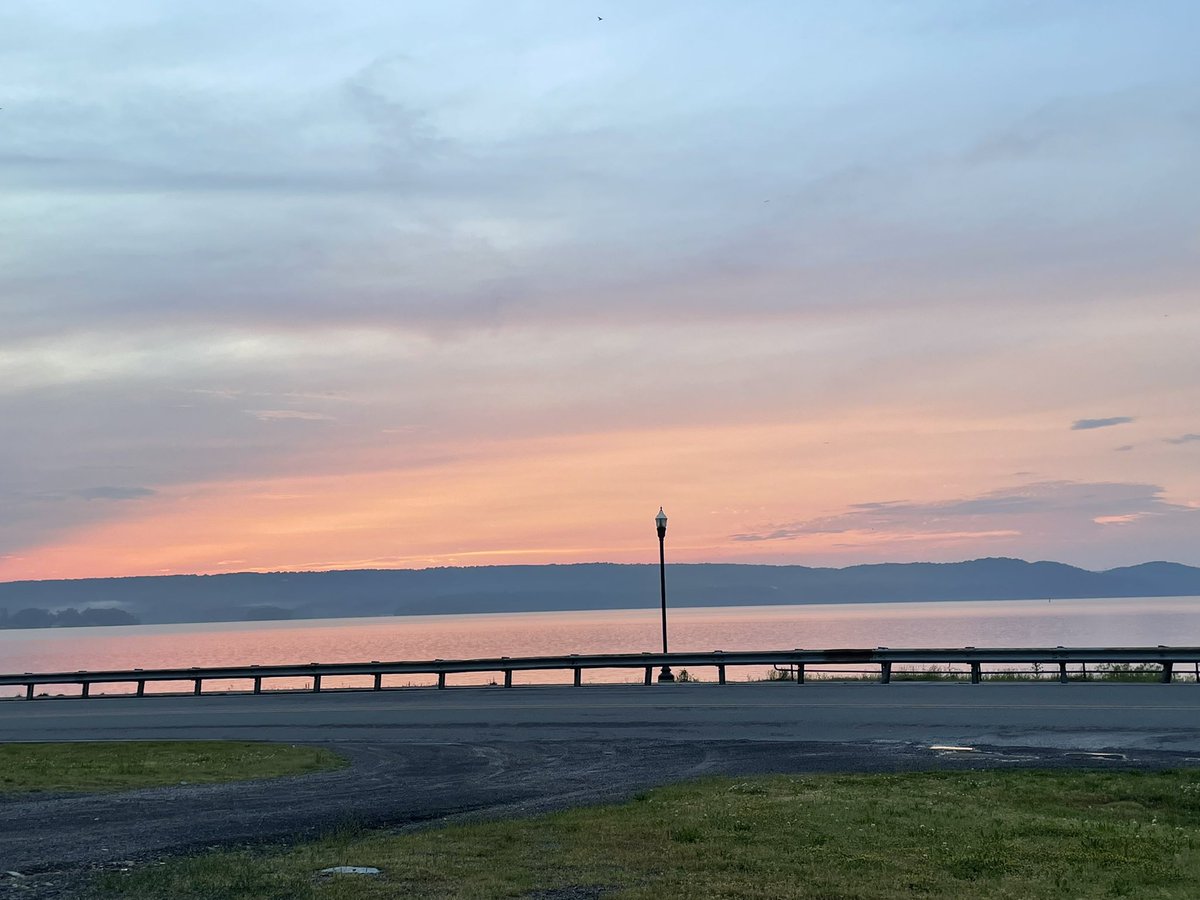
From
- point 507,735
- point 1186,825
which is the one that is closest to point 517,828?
point 1186,825

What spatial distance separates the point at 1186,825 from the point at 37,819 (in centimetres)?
1335

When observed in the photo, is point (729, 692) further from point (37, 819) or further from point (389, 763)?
point (37, 819)

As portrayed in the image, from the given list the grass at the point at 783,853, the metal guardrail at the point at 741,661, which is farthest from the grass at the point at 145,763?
the metal guardrail at the point at 741,661

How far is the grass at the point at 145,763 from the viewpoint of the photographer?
1867 cm

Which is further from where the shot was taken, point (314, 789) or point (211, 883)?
point (314, 789)

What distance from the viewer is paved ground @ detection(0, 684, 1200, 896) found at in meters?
14.3

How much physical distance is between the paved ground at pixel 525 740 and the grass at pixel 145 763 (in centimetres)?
103

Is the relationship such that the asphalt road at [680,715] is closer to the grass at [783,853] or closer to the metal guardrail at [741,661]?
the metal guardrail at [741,661]

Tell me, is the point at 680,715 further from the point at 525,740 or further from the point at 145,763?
the point at 145,763

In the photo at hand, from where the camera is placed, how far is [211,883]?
10.1 m

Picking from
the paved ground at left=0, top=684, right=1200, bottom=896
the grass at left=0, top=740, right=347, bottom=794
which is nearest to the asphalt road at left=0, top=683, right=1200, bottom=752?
the paved ground at left=0, top=684, right=1200, bottom=896

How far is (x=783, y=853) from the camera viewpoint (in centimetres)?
1120

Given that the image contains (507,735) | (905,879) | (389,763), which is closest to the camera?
(905,879)

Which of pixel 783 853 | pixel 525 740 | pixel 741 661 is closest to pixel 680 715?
pixel 525 740
